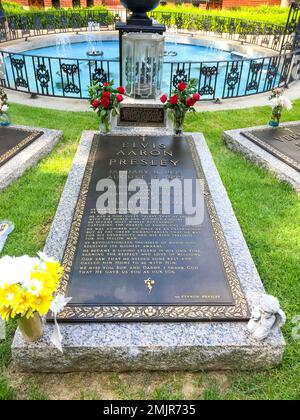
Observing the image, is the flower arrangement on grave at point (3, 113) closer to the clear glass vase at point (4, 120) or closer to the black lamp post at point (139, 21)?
the clear glass vase at point (4, 120)

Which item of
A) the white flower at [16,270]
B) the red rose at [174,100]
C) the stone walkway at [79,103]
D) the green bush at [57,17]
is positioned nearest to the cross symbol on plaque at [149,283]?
the white flower at [16,270]

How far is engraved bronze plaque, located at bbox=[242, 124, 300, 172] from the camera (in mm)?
5473

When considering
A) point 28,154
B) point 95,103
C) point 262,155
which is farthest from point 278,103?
point 28,154

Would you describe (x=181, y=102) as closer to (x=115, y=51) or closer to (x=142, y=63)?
(x=142, y=63)

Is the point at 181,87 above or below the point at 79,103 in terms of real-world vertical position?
above

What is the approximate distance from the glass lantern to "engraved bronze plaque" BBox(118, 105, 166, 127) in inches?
16.2

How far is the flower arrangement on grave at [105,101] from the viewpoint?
5.71 metres

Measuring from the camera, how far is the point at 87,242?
3557 mm

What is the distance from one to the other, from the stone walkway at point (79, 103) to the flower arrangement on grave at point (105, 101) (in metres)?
1.98

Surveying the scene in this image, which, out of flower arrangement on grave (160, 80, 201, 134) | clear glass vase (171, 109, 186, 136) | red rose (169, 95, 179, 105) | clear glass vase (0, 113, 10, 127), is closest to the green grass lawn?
clear glass vase (0, 113, 10, 127)

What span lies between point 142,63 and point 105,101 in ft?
4.75

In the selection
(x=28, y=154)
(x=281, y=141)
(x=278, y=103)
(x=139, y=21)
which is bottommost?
(x=28, y=154)

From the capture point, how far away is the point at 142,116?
655cm
